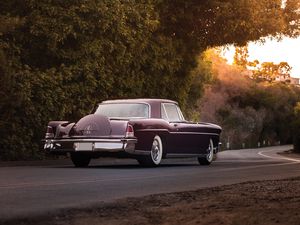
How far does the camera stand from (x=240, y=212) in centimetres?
770

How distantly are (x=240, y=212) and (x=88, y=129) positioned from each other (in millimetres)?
8837

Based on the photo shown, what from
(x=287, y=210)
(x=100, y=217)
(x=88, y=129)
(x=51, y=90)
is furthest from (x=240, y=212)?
(x=51, y=90)

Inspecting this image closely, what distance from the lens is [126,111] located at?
55.9 feet

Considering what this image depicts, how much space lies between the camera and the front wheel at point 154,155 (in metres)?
16.7

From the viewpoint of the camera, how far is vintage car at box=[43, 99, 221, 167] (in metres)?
16.0

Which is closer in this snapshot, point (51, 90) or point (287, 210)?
point (287, 210)

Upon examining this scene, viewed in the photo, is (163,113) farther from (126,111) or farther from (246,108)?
(246,108)

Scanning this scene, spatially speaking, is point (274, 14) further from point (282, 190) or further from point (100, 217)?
point (100, 217)

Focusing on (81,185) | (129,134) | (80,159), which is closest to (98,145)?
(129,134)

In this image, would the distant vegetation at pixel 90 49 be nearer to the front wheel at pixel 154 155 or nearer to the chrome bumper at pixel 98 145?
the chrome bumper at pixel 98 145

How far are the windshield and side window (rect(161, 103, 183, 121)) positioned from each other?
1.97 feet

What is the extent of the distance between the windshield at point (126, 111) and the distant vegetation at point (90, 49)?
2.39 metres

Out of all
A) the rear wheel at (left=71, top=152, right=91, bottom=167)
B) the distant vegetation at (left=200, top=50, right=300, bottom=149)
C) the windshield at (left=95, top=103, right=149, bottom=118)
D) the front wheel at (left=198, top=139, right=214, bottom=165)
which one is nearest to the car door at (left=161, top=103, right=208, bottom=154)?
the front wheel at (left=198, top=139, right=214, bottom=165)

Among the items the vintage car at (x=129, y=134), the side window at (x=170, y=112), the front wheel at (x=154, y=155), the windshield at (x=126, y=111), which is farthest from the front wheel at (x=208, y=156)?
the windshield at (x=126, y=111)
